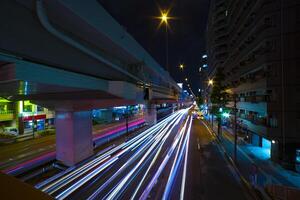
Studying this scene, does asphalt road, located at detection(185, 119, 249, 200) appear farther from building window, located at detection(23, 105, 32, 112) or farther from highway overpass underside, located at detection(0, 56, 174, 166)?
building window, located at detection(23, 105, 32, 112)

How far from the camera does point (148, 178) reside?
13477 millimetres

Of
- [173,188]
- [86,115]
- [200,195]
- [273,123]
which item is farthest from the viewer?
[273,123]

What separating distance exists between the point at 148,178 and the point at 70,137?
24.2ft

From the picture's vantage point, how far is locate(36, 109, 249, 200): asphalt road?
37.2 feet

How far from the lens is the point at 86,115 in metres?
17.5

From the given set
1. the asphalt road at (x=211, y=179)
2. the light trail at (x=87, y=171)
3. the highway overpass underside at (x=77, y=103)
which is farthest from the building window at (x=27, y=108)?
the asphalt road at (x=211, y=179)

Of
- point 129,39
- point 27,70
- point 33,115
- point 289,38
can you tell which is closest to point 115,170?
point 129,39

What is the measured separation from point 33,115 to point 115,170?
27.1 meters

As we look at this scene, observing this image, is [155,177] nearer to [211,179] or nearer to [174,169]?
[174,169]

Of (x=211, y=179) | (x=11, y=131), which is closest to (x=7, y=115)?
(x=11, y=131)

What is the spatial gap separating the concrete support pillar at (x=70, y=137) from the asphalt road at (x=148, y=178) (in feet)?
3.77

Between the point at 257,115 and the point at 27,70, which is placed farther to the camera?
the point at 257,115

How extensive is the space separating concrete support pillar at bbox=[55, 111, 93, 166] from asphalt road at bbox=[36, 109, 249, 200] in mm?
1151

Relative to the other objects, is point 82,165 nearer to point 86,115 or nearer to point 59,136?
point 59,136
